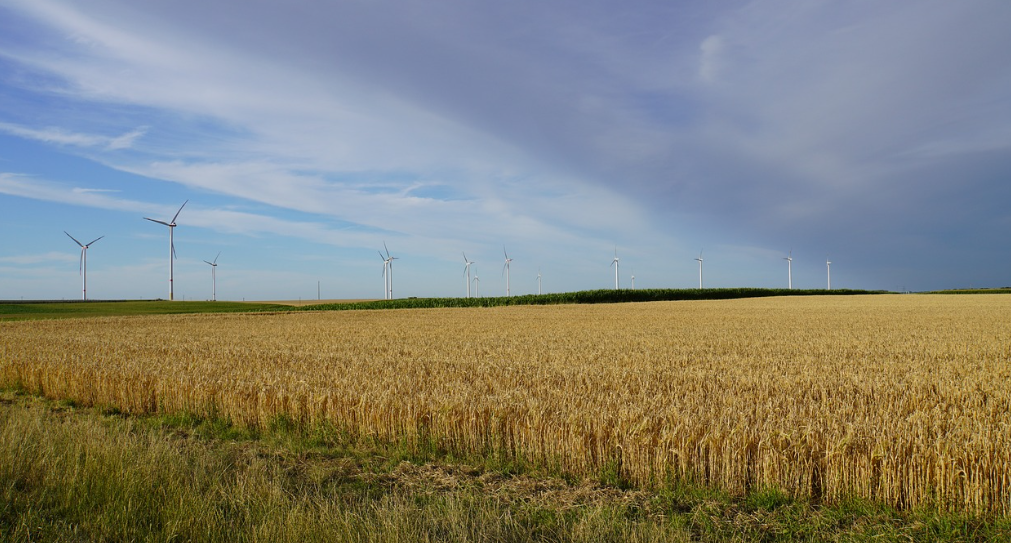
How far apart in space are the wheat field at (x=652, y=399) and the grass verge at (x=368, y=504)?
1.10 feet

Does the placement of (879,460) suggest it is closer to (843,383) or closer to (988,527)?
(988,527)

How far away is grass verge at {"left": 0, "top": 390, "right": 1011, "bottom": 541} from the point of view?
534 cm

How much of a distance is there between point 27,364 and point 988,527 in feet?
64.9

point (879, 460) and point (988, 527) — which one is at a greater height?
point (879, 460)

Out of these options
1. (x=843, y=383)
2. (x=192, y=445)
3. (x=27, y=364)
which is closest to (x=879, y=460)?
(x=843, y=383)

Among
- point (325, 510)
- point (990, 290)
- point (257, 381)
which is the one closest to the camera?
point (325, 510)

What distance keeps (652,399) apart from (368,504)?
4.55 meters

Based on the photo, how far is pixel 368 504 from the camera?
6.16 meters

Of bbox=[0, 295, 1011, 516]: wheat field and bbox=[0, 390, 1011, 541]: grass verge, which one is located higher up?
bbox=[0, 295, 1011, 516]: wheat field

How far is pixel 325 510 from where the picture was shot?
18.0ft

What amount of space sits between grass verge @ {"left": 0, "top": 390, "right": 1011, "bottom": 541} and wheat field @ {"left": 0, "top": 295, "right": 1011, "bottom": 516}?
13.2 inches

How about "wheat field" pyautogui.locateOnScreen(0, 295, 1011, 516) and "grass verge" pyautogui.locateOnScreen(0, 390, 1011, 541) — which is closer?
"grass verge" pyautogui.locateOnScreen(0, 390, 1011, 541)

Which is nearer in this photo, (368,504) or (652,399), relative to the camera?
(368,504)

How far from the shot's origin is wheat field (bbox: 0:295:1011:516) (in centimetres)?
629
